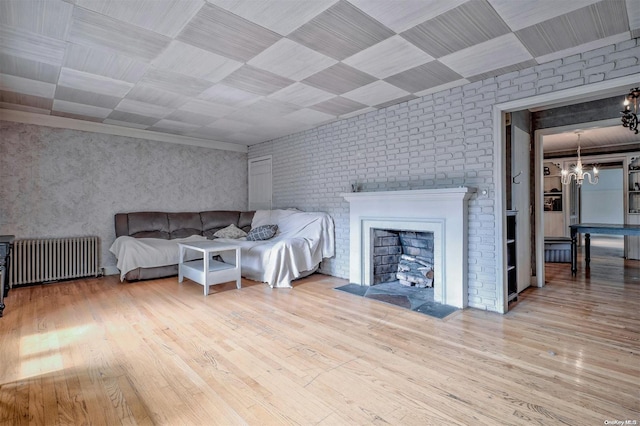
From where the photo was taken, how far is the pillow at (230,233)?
5.73 m

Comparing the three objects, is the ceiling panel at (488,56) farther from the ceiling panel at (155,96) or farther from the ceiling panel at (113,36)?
the ceiling panel at (155,96)

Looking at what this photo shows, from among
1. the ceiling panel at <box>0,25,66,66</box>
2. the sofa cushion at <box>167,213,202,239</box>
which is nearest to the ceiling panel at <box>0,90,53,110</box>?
the ceiling panel at <box>0,25,66,66</box>

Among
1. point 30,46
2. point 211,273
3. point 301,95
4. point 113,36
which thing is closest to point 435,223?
point 301,95

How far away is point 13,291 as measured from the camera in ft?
13.3

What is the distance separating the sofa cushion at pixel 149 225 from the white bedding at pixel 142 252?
256mm

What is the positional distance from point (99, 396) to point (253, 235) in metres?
3.44

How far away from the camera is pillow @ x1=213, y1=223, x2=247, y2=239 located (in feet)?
18.8

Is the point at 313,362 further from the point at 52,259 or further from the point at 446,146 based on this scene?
the point at 52,259

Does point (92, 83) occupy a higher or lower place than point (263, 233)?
higher

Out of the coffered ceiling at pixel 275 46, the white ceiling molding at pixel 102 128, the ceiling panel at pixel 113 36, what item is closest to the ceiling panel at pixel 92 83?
the coffered ceiling at pixel 275 46

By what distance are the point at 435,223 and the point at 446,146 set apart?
34.6 inches

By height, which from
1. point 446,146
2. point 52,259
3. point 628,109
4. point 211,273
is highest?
point 628,109

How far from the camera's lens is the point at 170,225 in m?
5.50

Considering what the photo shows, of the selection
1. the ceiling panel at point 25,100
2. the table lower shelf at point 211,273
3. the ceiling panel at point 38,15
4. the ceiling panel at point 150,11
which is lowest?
the table lower shelf at point 211,273
